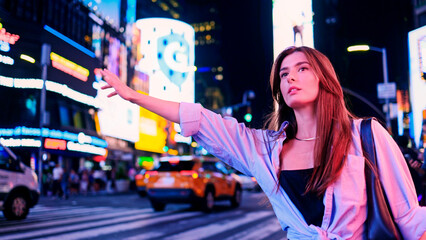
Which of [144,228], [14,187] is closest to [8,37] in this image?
[144,228]

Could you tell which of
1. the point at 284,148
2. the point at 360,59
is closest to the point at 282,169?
the point at 284,148

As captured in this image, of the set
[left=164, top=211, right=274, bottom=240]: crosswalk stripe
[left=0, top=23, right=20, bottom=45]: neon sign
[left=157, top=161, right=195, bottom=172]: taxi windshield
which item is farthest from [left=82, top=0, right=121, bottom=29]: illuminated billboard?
[left=157, top=161, right=195, bottom=172]: taxi windshield

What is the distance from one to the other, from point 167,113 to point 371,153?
3.00 feet

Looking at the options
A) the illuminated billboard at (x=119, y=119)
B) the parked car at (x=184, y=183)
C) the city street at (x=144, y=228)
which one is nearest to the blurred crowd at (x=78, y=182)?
the parked car at (x=184, y=183)

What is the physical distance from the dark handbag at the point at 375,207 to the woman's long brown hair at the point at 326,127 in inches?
4.1

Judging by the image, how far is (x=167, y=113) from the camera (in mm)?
1777

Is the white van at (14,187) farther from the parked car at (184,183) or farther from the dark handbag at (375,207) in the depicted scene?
the dark handbag at (375,207)

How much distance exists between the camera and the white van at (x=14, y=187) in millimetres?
9133

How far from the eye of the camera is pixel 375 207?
4.94 ft

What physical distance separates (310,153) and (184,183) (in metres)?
10.1

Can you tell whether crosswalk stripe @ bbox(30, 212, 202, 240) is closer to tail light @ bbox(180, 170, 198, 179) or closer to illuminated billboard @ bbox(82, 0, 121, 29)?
tail light @ bbox(180, 170, 198, 179)

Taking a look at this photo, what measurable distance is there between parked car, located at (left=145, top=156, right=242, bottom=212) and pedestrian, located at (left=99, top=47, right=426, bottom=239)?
990 cm

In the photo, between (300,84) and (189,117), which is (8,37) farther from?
(300,84)

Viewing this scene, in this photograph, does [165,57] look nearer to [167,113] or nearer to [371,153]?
[167,113]
